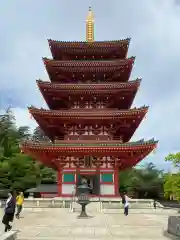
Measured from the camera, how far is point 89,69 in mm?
35750

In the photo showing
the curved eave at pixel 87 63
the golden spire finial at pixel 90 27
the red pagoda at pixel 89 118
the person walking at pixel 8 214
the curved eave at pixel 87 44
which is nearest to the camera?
the person walking at pixel 8 214

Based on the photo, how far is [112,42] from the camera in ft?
121

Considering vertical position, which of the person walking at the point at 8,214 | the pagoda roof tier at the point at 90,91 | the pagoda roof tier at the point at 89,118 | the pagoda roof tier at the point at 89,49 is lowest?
the person walking at the point at 8,214

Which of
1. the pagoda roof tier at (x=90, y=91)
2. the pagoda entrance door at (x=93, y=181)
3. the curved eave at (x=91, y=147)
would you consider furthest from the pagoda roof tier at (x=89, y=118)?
the pagoda entrance door at (x=93, y=181)

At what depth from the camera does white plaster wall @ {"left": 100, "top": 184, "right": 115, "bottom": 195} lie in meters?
31.4

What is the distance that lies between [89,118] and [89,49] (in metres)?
9.69

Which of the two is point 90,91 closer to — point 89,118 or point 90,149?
point 89,118

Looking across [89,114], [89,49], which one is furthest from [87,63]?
[89,114]

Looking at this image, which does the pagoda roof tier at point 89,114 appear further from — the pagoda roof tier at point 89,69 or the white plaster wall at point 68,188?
the white plaster wall at point 68,188

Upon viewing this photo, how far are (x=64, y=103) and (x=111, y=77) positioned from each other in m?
6.42

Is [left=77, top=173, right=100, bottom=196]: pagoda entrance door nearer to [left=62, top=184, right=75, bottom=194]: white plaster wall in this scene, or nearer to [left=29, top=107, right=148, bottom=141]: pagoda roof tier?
[left=62, top=184, right=75, bottom=194]: white plaster wall

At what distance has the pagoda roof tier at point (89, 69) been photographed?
A: 35.4m

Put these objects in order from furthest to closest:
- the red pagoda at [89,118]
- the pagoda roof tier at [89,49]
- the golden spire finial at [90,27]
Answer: the golden spire finial at [90,27], the pagoda roof tier at [89,49], the red pagoda at [89,118]

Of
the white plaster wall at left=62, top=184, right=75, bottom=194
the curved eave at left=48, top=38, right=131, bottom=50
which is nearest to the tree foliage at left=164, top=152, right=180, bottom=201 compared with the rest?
the white plaster wall at left=62, top=184, right=75, bottom=194
